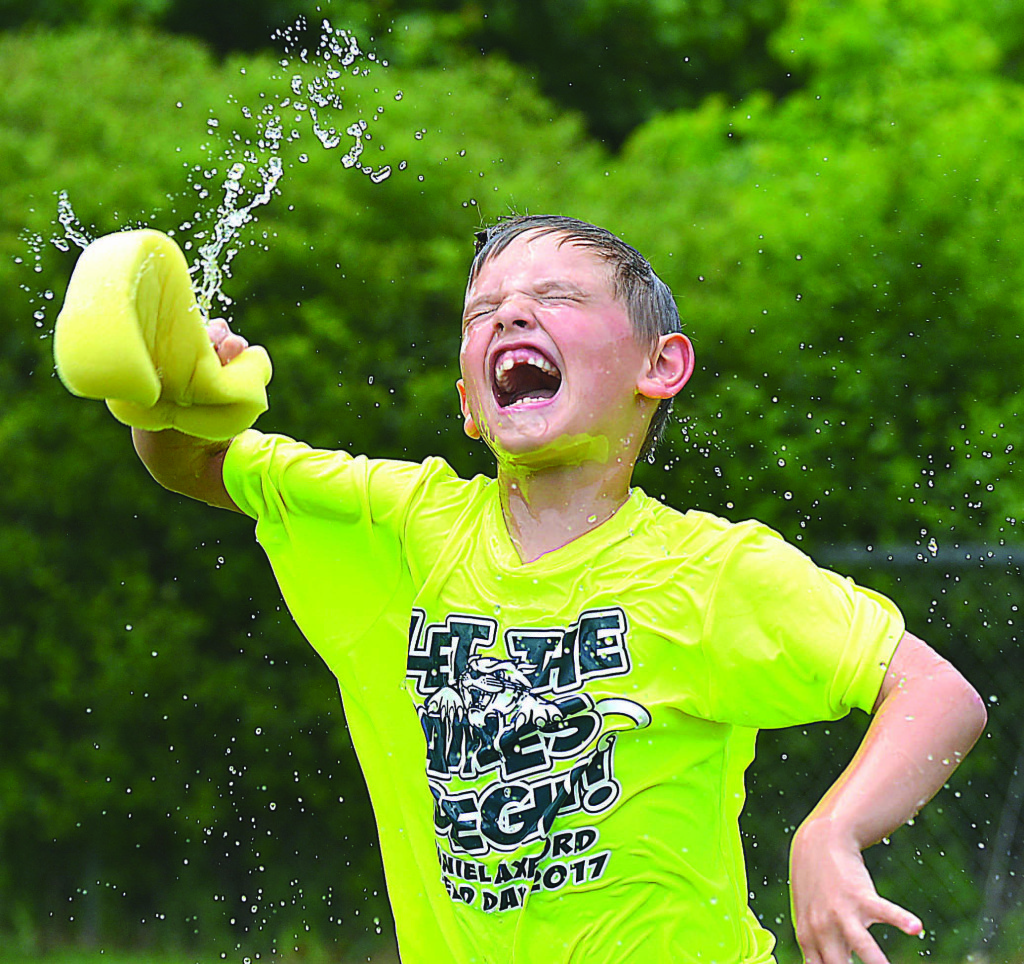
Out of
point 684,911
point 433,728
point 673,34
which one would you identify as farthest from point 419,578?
point 673,34

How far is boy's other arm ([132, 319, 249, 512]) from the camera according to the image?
253 centimetres

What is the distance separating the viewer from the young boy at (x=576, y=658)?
209 centimetres

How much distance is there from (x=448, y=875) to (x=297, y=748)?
3.23 meters

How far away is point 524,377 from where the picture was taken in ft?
7.65

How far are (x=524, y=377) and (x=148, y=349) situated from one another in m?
0.58

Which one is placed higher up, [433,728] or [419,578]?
[419,578]

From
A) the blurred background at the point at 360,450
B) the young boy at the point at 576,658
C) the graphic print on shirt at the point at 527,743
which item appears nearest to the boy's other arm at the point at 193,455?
the young boy at the point at 576,658

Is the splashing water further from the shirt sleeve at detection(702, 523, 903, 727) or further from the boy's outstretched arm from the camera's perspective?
the boy's outstretched arm

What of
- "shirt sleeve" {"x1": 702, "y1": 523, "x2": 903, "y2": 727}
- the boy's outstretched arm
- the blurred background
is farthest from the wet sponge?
the blurred background

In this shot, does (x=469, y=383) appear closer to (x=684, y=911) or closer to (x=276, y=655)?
(x=684, y=911)

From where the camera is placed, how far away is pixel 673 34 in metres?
9.23

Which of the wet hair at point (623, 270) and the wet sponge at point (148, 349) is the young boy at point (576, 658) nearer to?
the wet hair at point (623, 270)

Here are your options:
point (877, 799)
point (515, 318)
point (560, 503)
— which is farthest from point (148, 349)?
point (877, 799)

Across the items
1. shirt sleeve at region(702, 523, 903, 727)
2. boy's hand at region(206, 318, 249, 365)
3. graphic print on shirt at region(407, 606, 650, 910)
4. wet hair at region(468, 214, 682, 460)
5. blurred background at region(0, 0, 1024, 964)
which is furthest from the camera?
blurred background at region(0, 0, 1024, 964)
